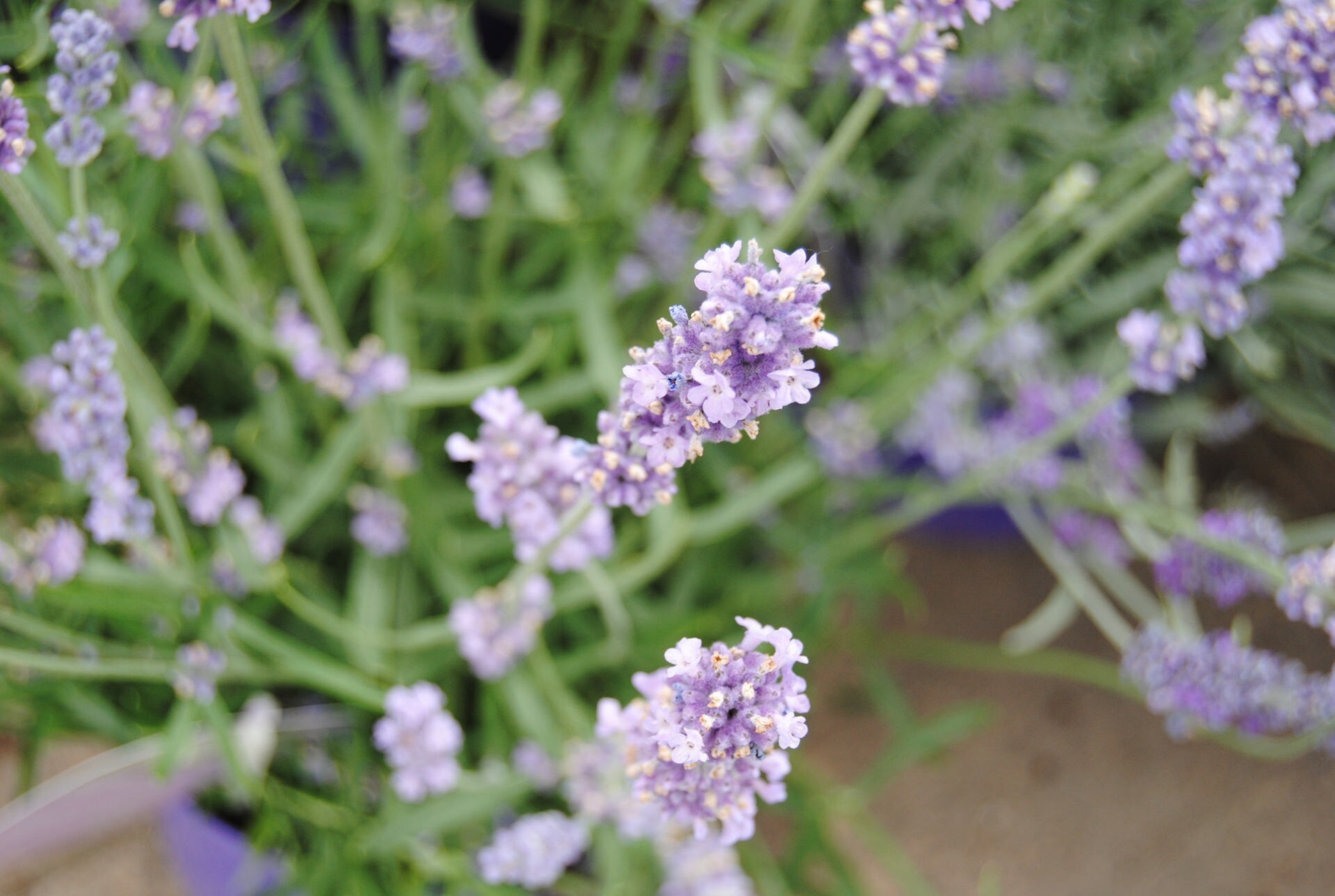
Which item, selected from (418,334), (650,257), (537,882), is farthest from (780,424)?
(537,882)

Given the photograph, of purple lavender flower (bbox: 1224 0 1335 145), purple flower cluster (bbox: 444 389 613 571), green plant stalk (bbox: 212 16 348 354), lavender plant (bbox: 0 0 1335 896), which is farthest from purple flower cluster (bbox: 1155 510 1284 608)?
green plant stalk (bbox: 212 16 348 354)

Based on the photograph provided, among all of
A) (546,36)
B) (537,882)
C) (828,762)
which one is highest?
(546,36)

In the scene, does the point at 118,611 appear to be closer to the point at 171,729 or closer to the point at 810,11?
the point at 171,729

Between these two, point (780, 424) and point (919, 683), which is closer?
point (780, 424)

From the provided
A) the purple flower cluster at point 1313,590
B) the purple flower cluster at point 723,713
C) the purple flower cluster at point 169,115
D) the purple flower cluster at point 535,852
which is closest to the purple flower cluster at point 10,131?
the purple flower cluster at point 169,115

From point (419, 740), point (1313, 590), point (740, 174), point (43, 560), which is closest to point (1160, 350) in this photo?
point (1313, 590)

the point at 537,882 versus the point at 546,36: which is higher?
the point at 546,36
